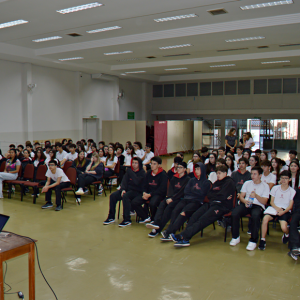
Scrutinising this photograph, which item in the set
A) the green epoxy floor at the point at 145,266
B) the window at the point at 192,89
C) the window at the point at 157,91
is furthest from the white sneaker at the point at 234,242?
the window at the point at 157,91

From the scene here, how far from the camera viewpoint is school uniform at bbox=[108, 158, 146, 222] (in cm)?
670

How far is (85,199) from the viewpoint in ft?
29.2

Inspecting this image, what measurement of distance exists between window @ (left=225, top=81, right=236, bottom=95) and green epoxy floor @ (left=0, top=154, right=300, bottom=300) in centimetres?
1670

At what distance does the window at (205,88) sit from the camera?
22484 millimetres

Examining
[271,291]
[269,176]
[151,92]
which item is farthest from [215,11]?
[151,92]

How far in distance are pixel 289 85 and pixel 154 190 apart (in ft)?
55.9

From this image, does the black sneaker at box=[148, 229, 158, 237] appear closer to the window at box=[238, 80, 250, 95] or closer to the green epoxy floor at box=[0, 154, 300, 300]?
the green epoxy floor at box=[0, 154, 300, 300]

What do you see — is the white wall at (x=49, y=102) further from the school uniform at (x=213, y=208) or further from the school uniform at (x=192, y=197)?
the school uniform at (x=213, y=208)

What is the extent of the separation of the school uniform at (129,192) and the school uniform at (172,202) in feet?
2.49

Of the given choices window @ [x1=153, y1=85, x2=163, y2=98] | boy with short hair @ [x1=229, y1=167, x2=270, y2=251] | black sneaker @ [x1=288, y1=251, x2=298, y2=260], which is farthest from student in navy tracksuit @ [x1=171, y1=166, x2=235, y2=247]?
window @ [x1=153, y1=85, x2=163, y2=98]

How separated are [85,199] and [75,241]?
3.20 metres

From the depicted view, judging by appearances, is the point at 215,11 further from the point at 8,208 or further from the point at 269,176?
the point at 8,208

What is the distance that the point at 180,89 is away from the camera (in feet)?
77.0

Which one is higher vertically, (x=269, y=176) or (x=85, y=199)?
(x=269, y=176)
